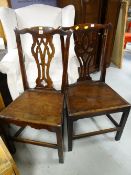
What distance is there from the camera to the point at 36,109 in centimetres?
113

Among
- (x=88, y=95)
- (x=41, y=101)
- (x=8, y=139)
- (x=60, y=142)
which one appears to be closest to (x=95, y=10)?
(x=88, y=95)

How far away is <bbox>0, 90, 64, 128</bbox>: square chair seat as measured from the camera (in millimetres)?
1033

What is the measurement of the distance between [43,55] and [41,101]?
0.37 meters

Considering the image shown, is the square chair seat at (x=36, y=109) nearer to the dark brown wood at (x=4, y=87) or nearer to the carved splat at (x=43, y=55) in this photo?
the carved splat at (x=43, y=55)

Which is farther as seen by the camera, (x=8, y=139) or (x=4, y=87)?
(x=4, y=87)

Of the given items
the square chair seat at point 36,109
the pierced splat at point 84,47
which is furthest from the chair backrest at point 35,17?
the square chair seat at point 36,109

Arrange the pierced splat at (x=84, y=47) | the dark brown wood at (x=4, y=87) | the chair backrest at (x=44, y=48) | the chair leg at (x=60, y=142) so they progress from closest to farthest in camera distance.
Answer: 1. the chair leg at (x=60, y=142)
2. the chair backrest at (x=44, y=48)
3. the pierced splat at (x=84, y=47)
4. the dark brown wood at (x=4, y=87)

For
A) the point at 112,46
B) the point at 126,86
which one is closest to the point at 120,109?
the point at 126,86

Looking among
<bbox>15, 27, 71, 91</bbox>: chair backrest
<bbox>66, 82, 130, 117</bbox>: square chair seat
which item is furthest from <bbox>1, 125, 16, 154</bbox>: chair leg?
<bbox>66, 82, 130, 117</bbox>: square chair seat


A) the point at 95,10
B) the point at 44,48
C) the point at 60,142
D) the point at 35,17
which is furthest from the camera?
the point at 95,10

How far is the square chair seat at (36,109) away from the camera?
1033 mm

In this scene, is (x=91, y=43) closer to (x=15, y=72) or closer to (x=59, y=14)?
(x=59, y=14)

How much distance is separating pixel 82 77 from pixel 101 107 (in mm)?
381

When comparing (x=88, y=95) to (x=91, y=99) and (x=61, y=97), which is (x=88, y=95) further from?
(x=61, y=97)
